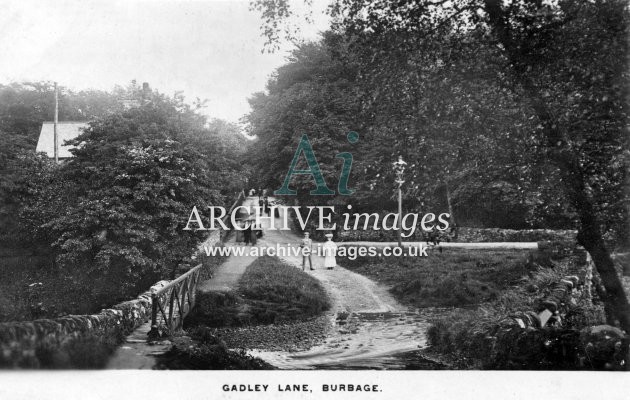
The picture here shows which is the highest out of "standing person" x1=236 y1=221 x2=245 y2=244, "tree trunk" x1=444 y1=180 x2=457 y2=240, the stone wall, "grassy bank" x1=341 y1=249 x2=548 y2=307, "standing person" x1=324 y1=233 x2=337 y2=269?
"tree trunk" x1=444 y1=180 x2=457 y2=240

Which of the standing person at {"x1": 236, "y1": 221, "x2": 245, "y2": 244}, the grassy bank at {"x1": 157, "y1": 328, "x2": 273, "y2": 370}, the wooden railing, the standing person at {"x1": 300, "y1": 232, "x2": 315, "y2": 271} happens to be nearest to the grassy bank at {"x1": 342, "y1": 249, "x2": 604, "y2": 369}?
the standing person at {"x1": 300, "y1": 232, "x2": 315, "y2": 271}

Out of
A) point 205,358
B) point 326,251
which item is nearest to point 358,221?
point 326,251

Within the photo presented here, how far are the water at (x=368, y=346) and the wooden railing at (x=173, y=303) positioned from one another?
58.8 inches

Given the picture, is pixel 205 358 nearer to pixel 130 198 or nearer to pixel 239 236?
pixel 239 236

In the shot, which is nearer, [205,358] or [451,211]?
[205,358]

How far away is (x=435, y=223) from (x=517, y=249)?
2130 mm

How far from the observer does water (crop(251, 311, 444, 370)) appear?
17.0 ft

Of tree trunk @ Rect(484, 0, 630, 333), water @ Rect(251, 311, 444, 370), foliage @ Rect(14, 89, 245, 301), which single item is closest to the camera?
tree trunk @ Rect(484, 0, 630, 333)

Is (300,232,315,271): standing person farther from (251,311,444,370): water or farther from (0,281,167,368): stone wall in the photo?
(0,281,167,368): stone wall

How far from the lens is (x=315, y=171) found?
604 cm

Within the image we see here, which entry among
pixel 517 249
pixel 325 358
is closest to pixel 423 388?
pixel 325 358

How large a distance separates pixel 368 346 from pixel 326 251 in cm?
138

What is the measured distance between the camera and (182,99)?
6863mm

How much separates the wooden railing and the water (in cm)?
149
